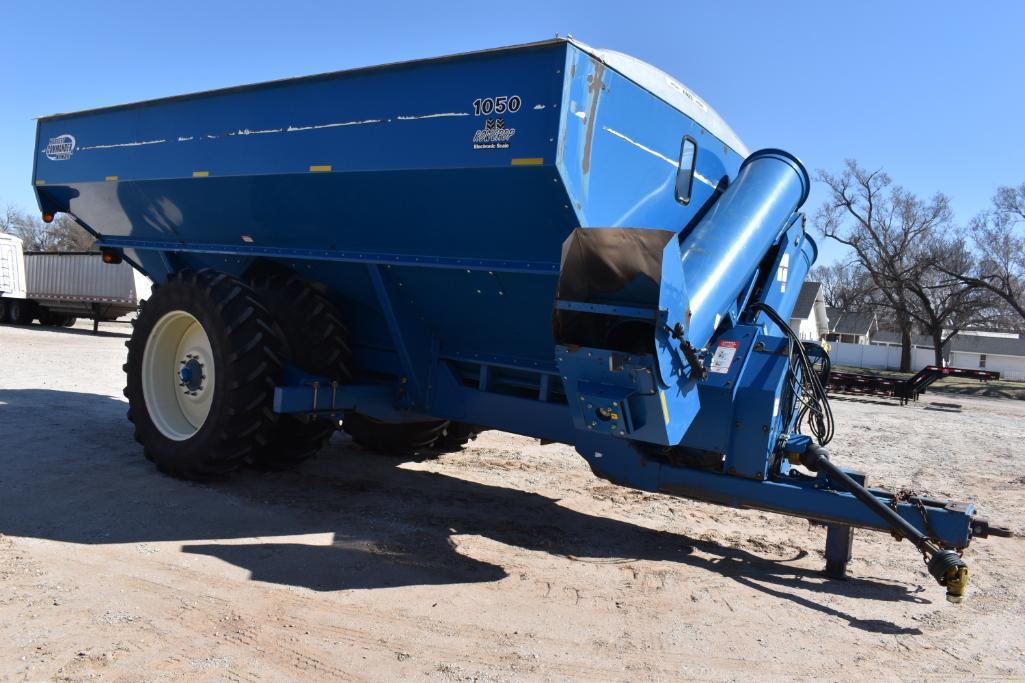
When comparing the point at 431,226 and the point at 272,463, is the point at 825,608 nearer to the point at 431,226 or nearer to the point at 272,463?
the point at 431,226

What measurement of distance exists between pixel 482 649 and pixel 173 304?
13.1 ft

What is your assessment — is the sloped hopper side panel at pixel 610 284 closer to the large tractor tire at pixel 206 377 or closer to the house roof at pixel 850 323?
the large tractor tire at pixel 206 377

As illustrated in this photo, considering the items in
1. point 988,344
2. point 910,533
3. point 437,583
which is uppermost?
point 988,344

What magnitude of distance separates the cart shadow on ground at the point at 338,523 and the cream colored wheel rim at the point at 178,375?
42 cm

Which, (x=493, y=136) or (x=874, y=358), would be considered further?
(x=874, y=358)

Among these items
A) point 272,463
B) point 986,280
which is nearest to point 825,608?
point 272,463

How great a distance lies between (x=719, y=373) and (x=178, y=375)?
4.42 m

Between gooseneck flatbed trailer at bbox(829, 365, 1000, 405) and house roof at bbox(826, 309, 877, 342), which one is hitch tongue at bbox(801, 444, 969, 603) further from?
house roof at bbox(826, 309, 877, 342)

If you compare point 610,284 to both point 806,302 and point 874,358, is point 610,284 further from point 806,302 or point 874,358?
point 874,358

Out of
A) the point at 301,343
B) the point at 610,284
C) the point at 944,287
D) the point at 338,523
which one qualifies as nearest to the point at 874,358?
the point at 944,287

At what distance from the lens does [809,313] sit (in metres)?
39.1

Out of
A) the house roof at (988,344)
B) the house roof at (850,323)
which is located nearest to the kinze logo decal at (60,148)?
the house roof at (988,344)

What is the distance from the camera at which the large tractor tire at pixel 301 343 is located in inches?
238

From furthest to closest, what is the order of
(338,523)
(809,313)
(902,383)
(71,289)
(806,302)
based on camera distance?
(809,313) < (806,302) < (71,289) < (902,383) < (338,523)
